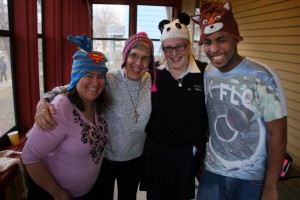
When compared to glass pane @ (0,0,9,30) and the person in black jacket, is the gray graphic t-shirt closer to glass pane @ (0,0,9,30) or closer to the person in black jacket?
the person in black jacket

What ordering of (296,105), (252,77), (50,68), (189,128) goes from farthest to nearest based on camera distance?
(50,68) → (296,105) → (189,128) → (252,77)

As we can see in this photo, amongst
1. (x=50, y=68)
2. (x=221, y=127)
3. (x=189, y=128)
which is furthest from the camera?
(x=50, y=68)

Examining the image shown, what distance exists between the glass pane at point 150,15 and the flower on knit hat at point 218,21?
4.50m

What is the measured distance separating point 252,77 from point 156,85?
619mm

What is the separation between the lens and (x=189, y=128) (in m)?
1.53

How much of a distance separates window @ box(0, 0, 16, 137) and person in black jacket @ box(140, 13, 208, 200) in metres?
1.38

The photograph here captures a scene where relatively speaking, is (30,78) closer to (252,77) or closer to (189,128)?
(189,128)

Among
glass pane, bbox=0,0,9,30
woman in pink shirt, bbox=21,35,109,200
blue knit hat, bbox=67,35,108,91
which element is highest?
glass pane, bbox=0,0,9,30

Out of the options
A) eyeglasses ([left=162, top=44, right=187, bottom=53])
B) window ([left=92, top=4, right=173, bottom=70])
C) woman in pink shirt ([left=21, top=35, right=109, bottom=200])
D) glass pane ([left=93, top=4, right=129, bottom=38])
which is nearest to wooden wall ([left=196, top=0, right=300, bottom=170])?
eyeglasses ([left=162, top=44, right=187, bottom=53])

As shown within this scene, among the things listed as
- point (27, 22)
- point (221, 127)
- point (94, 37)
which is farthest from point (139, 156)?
point (94, 37)

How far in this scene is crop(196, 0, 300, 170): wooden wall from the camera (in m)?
2.00

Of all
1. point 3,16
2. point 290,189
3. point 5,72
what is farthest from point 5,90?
point 290,189

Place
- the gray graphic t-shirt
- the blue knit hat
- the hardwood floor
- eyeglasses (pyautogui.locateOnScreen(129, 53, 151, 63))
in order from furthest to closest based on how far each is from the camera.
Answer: the hardwood floor
eyeglasses (pyautogui.locateOnScreen(129, 53, 151, 63))
the blue knit hat
the gray graphic t-shirt

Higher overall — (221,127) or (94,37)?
(94,37)
